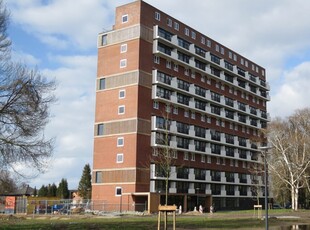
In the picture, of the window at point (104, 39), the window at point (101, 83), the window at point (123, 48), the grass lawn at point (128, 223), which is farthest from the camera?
the window at point (104, 39)

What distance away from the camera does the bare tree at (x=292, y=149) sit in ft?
239

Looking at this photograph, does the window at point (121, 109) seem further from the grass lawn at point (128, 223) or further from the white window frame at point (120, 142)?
the grass lawn at point (128, 223)

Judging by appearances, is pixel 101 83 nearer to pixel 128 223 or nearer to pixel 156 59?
pixel 156 59

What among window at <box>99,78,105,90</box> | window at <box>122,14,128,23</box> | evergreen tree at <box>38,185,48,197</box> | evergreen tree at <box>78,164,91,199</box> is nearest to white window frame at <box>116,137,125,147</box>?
window at <box>99,78,105,90</box>

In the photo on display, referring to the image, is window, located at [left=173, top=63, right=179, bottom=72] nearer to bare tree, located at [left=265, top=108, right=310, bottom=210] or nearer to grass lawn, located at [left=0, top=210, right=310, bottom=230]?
bare tree, located at [left=265, top=108, right=310, bottom=210]

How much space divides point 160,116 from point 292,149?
22.8 metres

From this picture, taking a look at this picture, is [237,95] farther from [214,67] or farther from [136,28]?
[136,28]

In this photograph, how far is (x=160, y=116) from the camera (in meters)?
73.9

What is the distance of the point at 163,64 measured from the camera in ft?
252

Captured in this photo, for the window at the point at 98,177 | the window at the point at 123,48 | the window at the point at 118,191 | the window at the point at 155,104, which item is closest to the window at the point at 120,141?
the window at the point at 98,177

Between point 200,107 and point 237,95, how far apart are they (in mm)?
18092

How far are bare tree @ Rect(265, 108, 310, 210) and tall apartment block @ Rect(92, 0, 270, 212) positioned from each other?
42.8 ft

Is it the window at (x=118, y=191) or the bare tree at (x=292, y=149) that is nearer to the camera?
the window at (x=118, y=191)

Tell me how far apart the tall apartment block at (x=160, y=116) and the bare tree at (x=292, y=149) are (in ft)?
42.8
